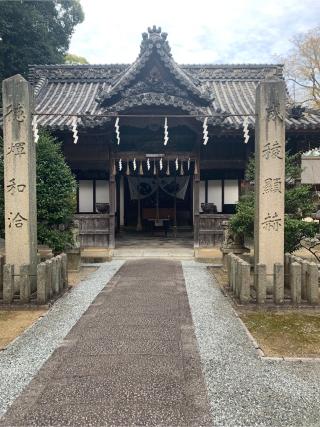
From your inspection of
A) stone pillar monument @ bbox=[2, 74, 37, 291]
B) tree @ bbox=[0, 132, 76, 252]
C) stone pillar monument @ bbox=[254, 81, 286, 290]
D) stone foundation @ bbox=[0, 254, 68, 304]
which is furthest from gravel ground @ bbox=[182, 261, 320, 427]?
tree @ bbox=[0, 132, 76, 252]

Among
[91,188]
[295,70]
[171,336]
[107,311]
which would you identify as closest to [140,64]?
[91,188]

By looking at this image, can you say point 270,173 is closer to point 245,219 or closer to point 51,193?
point 245,219

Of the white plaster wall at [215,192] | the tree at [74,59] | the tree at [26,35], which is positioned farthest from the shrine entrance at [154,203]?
the tree at [74,59]

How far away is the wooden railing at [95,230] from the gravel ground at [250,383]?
801cm

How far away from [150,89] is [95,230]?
5.69 metres

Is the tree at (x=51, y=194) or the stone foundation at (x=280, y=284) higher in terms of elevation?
the tree at (x=51, y=194)

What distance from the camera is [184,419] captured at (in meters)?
3.23

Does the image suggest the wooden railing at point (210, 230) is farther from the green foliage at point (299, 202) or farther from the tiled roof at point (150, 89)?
the green foliage at point (299, 202)

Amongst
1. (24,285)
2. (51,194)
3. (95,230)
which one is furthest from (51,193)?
(95,230)

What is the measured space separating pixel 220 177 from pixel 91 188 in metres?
5.62

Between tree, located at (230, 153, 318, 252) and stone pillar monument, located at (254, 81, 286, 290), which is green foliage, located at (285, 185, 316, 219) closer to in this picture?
tree, located at (230, 153, 318, 252)

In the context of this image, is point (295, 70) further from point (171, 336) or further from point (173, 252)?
point (171, 336)

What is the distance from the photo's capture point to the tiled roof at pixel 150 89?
1224cm

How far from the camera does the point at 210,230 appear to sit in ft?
43.2
